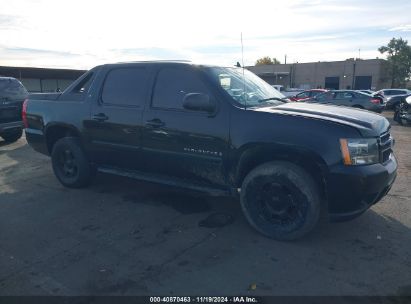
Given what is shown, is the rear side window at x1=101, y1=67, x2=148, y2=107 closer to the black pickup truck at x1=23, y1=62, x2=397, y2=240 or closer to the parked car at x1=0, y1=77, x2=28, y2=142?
the black pickup truck at x1=23, y1=62, x2=397, y2=240

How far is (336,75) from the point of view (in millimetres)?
59875

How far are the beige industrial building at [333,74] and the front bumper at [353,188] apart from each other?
55201mm

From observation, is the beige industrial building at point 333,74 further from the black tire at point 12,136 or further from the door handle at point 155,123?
the door handle at point 155,123

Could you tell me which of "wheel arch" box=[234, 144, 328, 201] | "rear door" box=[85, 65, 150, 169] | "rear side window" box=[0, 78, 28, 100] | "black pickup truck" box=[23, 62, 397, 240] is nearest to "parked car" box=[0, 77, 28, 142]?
"rear side window" box=[0, 78, 28, 100]

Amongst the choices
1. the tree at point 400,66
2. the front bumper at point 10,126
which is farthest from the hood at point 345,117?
the tree at point 400,66

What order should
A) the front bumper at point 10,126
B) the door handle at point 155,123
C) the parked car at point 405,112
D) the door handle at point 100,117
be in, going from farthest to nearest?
the parked car at point 405,112, the front bumper at point 10,126, the door handle at point 100,117, the door handle at point 155,123

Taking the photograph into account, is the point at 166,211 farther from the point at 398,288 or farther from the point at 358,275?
the point at 398,288

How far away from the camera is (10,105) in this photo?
9000 millimetres

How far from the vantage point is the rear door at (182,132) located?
404 cm

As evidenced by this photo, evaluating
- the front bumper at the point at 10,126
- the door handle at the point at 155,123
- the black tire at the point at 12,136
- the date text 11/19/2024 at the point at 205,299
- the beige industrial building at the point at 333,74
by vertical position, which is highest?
the beige industrial building at the point at 333,74

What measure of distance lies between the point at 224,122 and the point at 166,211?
57.3 inches

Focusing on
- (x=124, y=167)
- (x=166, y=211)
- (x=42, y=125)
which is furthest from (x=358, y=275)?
(x=42, y=125)

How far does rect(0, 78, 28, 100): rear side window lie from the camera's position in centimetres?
903

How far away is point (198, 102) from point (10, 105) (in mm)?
6961
